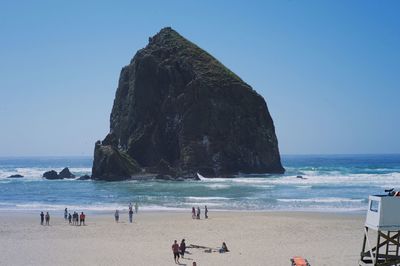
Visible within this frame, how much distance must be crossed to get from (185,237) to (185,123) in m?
63.5

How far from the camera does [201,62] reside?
329ft

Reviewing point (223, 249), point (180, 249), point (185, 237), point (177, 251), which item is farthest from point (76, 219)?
point (177, 251)

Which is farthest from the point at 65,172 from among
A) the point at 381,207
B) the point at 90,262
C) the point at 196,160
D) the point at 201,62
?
the point at 381,207

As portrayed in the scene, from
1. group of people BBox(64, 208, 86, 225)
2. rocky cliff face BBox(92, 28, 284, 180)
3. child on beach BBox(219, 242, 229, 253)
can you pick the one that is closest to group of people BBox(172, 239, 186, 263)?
child on beach BBox(219, 242, 229, 253)

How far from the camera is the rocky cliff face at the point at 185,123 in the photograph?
88.6m

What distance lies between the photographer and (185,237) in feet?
93.5

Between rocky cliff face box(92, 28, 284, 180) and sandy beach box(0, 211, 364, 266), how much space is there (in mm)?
48588

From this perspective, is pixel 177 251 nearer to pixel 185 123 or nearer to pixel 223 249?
pixel 223 249

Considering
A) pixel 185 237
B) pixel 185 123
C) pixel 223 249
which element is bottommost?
pixel 185 237

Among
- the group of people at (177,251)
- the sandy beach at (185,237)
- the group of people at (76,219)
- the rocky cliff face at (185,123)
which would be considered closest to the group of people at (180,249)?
the group of people at (177,251)

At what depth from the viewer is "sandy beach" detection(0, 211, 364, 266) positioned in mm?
22141

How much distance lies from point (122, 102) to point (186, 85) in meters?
17.4

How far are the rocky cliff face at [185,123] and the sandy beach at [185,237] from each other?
4859cm

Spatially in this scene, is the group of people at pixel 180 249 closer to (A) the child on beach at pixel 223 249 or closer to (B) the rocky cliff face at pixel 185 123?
(A) the child on beach at pixel 223 249
